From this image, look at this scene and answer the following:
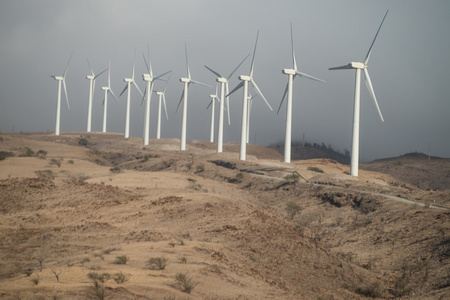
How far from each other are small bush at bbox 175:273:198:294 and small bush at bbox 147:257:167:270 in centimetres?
143

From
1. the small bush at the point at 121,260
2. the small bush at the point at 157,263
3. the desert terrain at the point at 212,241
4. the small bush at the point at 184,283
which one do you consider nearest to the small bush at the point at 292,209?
the desert terrain at the point at 212,241

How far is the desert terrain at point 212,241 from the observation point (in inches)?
696

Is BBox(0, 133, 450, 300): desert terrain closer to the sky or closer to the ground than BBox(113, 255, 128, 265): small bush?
closer to the ground

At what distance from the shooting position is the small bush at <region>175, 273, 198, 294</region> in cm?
1625

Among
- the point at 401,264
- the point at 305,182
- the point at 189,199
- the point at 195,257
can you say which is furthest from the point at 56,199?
the point at 305,182

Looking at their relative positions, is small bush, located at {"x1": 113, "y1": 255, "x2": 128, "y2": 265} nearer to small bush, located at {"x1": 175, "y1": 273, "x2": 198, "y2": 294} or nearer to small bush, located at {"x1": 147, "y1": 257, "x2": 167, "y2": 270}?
small bush, located at {"x1": 147, "y1": 257, "x2": 167, "y2": 270}

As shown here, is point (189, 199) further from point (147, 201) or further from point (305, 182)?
point (305, 182)

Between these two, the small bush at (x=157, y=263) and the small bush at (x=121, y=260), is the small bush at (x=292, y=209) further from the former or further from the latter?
the small bush at (x=121, y=260)

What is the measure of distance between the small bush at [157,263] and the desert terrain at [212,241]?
0.04 meters

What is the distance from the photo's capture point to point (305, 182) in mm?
58562

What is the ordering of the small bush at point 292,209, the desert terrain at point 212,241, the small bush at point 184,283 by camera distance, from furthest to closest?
the small bush at point 292,209, the desert terrain at point 212,241, the small bush at point 184,283

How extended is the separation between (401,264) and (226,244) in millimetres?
11243

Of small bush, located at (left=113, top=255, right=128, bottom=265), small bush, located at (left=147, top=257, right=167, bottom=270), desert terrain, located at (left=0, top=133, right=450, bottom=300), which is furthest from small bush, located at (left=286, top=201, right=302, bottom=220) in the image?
small bush, located at (left=113, top=255, right=128, bottom=265)

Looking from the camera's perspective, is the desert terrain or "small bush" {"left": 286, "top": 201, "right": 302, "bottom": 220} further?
"small bush" {"left": 286, "top": 201, "right": 302, "bottom": 220}
